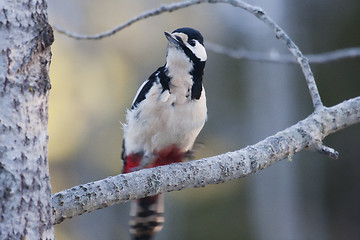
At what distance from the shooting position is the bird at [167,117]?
2475mm

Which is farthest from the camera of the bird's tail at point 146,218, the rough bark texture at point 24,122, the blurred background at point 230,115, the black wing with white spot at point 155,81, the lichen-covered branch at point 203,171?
the blurred background at point 230,115

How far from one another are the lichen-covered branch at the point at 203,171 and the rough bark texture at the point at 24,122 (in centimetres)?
15

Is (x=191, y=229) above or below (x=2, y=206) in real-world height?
above

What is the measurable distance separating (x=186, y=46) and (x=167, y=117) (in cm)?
36

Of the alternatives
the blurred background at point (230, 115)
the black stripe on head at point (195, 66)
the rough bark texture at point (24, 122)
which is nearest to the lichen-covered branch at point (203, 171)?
the rough bark texture at point (24, 122)

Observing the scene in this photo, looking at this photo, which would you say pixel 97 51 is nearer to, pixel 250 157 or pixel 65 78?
pixel 65 78

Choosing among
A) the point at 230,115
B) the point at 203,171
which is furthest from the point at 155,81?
the point at 230,115

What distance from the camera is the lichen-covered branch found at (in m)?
1.58

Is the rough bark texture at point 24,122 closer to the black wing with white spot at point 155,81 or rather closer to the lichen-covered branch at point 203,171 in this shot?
the lichen-covered branch at point 203,171

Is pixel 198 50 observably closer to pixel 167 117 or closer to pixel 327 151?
pixel 167 117

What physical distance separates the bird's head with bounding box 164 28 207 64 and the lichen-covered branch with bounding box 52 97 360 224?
778 millimetres

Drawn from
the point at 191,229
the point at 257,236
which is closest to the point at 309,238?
the point at 257,236

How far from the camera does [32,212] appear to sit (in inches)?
54.6

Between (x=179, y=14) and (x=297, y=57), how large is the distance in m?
8.45
